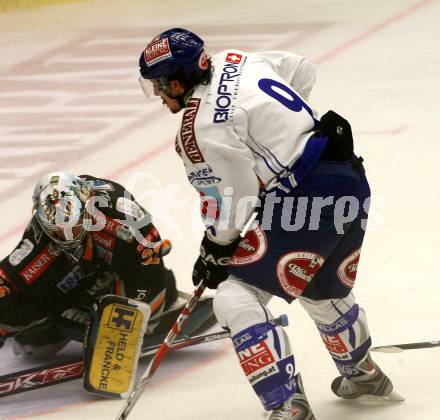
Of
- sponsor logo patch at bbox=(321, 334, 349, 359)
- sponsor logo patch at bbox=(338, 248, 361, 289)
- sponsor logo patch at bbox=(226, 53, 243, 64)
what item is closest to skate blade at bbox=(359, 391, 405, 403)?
sponsor logo patch at bbox=(321, 334, 349, 359)

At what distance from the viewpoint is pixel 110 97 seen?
8.36 metres

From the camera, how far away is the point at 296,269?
12.2ft

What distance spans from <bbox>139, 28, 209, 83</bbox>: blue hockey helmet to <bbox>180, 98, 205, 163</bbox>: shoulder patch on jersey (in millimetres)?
121

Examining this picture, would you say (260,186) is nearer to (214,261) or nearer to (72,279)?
(214,261)

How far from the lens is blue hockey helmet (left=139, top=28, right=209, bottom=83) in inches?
146

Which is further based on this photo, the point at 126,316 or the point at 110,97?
the point at 110,97

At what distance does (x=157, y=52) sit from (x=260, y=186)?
0.52m

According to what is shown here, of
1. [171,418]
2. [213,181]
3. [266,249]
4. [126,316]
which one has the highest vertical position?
[213,181]

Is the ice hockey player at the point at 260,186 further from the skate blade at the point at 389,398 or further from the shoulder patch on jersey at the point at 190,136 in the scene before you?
the skate blade at the point at 389,398

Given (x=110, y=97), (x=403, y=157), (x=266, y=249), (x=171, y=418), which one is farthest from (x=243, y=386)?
(x=110, y=97)

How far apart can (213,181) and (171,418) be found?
98cm

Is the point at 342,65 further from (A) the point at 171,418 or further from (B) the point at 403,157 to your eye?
(A) the point at 171,418

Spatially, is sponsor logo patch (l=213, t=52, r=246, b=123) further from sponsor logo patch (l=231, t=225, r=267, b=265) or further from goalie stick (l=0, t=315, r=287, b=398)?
goalie stick (l=0, t=315, r=287, b=398)

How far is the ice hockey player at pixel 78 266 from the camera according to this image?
434 cm
